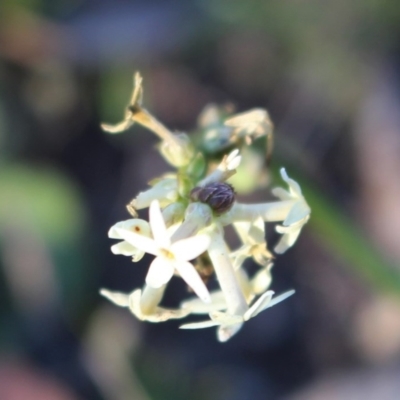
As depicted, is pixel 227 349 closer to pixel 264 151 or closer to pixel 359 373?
pixel 359 373

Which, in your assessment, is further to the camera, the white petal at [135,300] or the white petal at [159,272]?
the white petal at [135,300]

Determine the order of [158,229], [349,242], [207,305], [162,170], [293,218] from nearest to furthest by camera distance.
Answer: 1. [158,229]
2. [293,218]
3. [207,305]
4. [349,242]
5. [162,170]

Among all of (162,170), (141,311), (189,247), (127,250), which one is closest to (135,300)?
(141,311)

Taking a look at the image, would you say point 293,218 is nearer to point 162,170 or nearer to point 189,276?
point 189,276

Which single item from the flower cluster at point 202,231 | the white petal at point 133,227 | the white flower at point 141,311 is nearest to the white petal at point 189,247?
the flower cluster at point 202,231

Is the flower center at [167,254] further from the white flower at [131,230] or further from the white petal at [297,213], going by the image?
the white petal at [297,213]

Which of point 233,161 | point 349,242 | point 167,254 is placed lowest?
point 349,242

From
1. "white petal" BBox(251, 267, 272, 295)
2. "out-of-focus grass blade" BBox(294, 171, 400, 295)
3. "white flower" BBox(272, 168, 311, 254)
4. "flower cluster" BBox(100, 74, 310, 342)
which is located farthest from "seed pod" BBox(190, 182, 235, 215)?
"out-of-focus grass blade" BBox(294, 171, 400, 295)
